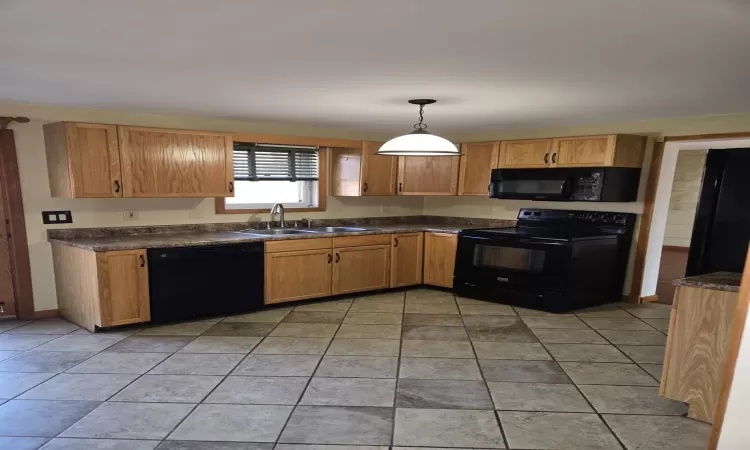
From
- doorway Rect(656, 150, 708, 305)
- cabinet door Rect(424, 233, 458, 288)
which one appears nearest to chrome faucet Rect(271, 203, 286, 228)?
cabinet door Rect(424, 233, 458, 288)

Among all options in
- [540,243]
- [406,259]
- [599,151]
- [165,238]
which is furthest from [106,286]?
[599,151]

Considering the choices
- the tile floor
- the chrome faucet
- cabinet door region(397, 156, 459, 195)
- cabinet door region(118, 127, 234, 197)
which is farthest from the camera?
cabinet door region(397, 156, 459, 195)

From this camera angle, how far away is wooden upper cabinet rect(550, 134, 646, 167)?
416 centimetres

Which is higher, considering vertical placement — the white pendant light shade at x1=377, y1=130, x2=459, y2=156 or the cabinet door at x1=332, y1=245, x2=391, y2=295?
the white pendant light shade at x1=377, y1=130, x2=459, y2=156

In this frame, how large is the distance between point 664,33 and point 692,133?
2969 millimetres

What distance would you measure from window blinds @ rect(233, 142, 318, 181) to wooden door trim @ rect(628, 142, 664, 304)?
359 cm

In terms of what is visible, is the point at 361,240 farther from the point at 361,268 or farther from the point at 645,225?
the point at 645,225

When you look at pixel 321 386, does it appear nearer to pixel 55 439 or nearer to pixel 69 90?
pixel 55 439

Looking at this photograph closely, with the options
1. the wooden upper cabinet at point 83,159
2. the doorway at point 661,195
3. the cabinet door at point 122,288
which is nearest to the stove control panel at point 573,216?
the doorway at point 661,195

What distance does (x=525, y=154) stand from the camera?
4.74 m

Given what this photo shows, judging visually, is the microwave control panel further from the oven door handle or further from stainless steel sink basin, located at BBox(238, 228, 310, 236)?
stainless steel sink basin, located at BBox(238, 228, 310, 236)

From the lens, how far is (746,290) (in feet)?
4.93

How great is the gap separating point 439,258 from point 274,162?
7.24ft

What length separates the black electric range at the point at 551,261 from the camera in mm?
4199
